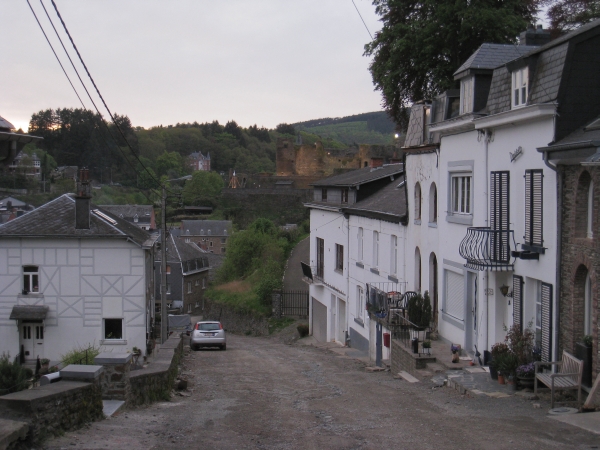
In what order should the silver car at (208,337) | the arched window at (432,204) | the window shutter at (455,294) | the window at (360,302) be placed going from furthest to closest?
the silver car at (208,337), the window at (360,302), the arched window at (432,204), the window shutter at (455,294)

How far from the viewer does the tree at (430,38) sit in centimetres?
2345

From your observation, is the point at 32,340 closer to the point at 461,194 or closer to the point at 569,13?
the point at 461,194

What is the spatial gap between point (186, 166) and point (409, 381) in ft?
370

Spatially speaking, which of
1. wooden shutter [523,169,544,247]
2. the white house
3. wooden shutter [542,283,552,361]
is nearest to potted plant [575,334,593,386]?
wooden shutter [542,283,552,361]

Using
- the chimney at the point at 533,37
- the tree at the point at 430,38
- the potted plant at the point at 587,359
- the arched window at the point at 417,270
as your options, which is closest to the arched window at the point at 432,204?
the arched window at the point at 417,270

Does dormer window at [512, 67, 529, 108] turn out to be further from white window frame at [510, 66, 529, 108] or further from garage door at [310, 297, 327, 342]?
garage door at [310, 297, 327, 342]

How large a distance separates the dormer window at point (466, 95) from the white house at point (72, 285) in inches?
545

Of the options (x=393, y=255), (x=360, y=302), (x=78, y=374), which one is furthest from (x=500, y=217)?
(x=360, y=302)

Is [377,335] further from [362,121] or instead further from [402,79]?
[362,121]

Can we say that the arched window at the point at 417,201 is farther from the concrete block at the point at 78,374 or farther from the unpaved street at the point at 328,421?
the concrete block at the point at 78,374

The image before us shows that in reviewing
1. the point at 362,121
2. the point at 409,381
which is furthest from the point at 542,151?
the point at 362,121

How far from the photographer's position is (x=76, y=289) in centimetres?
2558

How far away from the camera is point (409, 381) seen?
15.5m

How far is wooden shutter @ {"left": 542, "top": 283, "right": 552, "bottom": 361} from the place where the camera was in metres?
12.6
